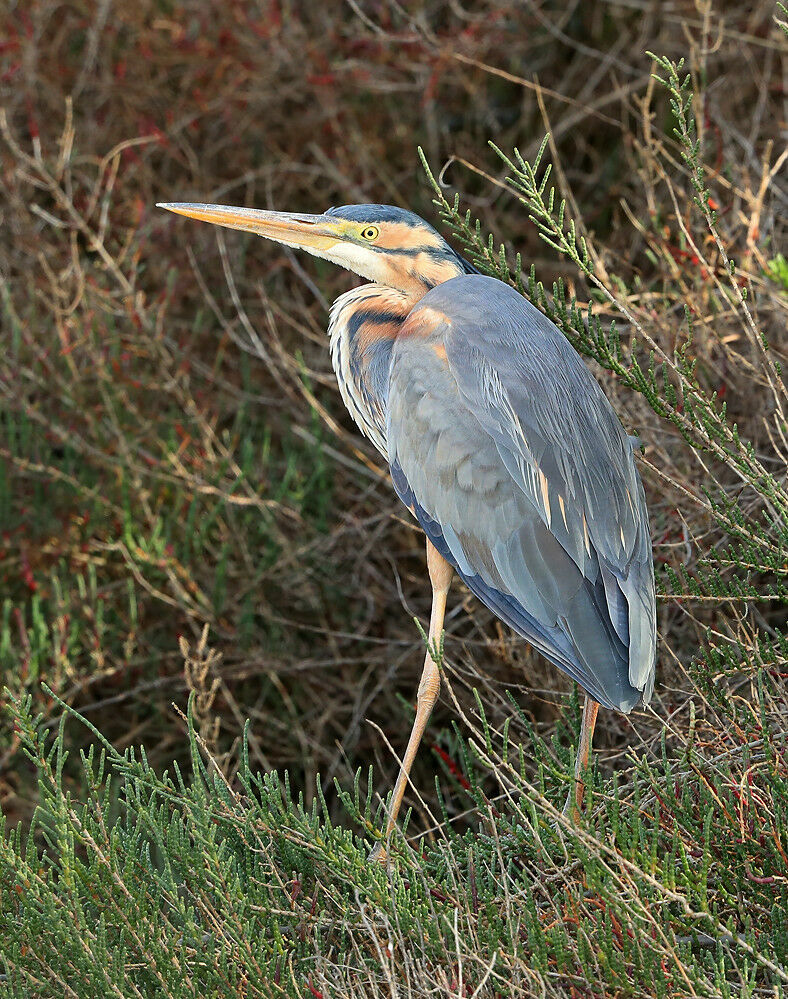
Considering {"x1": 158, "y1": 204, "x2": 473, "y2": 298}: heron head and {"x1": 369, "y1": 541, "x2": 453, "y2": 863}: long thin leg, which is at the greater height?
{"x1": 158, "y1": 204, "x2": 473, "y2": 298}: heron head

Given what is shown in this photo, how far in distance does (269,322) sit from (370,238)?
564mm

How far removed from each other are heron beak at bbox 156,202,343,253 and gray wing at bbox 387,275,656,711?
1.22 feet

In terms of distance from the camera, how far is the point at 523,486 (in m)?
2.26

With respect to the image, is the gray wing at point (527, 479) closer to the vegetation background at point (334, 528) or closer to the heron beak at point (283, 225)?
the vegetation background at point (334, 528)

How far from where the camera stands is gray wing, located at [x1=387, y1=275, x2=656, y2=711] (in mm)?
2178

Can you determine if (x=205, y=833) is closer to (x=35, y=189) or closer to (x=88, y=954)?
(x=88, y=954)

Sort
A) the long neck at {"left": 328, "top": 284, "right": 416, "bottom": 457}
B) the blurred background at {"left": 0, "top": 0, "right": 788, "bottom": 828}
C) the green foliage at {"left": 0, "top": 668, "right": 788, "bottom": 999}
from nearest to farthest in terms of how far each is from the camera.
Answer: the green foliage at {"left": 0, "top": 668, "right": 788, "bottom": 999}
the long neck at {"left": 328, "top": 284, "right": 416, "bottom": 457}
the blurred background at {"left": 0, "top": 0, "right": 788, "bottom": 828}

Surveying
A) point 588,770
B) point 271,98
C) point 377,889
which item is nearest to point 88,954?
point 377,889

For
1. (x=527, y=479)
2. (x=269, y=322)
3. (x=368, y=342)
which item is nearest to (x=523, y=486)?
(x=527, y=479)

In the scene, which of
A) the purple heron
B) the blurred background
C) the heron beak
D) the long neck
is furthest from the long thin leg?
the heron beak

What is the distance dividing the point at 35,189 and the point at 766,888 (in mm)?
3416

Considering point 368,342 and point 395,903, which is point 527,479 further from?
point 395,903

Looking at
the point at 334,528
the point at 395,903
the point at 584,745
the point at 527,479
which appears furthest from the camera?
the point at 334,528

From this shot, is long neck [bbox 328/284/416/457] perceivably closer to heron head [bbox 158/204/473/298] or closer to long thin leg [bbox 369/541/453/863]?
heron head [bbox 158/204/473/298]
